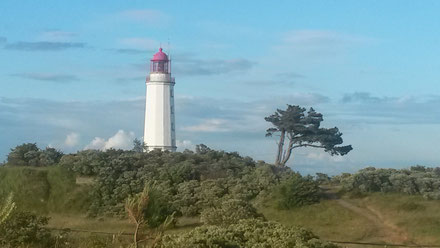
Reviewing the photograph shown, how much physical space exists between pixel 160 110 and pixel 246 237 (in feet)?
122

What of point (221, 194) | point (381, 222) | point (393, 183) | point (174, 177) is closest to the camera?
point (381, 222)

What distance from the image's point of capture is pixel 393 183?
3416cm

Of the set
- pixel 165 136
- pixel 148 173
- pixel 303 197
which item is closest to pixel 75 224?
pixel 148 173

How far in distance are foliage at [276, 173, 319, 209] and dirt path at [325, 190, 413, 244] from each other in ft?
3.25

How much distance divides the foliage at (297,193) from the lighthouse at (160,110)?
58.8 ft

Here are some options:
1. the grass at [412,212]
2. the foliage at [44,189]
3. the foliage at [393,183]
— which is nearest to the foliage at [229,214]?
the grass at [412,212]

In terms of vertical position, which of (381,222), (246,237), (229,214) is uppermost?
(229,214)

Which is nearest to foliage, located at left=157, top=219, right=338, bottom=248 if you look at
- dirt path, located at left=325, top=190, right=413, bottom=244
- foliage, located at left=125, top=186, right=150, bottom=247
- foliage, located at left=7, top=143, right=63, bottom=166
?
foliage, located at left=125, top=186, right=150, bottom=247

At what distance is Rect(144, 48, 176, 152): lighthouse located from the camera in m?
50.2

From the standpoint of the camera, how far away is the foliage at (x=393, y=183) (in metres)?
33.7

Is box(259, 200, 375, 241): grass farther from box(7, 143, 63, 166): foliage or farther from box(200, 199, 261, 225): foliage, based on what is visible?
box(7, 143, 63, 166): foliage

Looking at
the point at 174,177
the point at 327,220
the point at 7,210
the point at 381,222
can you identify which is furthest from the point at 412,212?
the point at 7,210

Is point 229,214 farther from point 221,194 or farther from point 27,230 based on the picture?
point 221,194

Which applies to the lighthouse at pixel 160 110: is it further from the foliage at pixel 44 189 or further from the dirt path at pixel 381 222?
the dirt path at pixel 381 222
